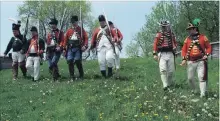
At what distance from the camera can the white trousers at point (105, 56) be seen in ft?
56.4

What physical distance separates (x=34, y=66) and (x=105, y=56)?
343cm

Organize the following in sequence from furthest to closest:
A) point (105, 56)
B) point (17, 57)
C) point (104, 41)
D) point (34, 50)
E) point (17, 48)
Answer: point (17, 57), point (17, 48), point (34, 50), point (105, 56), point (104, 41)

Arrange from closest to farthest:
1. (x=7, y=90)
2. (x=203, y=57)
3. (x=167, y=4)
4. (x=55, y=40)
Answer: (x=203, y=57)
(x=7, y=90)
(x=55, y=40)
(x=167, y=4)

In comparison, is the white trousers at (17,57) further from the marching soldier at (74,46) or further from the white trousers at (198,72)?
the white trousers at (198,72)

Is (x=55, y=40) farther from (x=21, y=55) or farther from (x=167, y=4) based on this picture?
(x=167, y=4)

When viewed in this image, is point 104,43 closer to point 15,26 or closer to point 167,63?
point 167,63

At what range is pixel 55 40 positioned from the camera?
1852 centimetres

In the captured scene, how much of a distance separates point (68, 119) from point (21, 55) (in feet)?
32.6

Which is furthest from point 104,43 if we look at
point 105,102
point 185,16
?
point 185,16

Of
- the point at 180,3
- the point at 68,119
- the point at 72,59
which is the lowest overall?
the point at 68,119

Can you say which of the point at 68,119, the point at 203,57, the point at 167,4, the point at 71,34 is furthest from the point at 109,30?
the point at 167,4

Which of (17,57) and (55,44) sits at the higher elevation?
(55,44)

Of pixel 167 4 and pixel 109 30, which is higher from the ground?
pixel 167 4

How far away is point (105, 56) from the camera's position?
17.4 metres
